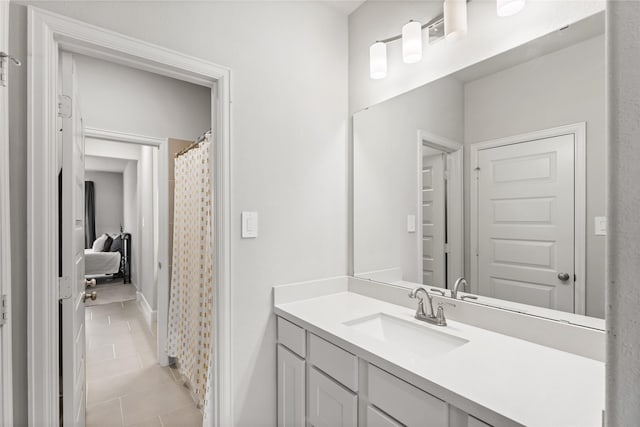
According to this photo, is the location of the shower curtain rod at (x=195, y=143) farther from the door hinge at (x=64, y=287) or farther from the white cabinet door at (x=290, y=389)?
the white cabinet door at (x=290, y=389)

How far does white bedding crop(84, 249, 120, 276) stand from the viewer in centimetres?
555

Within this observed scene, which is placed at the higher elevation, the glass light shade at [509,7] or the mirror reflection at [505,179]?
the glass light shade at [509,7]

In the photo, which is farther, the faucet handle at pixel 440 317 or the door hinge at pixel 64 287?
the faucet handle at pixel 440 317

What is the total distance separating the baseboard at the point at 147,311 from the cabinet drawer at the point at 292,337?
277cm

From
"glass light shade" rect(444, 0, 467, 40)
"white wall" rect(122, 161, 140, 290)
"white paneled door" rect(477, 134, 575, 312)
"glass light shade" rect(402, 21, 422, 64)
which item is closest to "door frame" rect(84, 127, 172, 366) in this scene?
"glass light shade" rect(402, 21, 422, 64)

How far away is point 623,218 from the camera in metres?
0.36

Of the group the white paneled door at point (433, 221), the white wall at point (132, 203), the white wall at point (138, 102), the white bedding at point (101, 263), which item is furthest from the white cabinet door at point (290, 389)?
the white bedding at point (101, 263)

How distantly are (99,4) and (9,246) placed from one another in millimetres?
985

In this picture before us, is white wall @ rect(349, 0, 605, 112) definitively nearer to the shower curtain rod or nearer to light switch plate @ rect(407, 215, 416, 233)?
light switch plate @ rect(407, 215, 416, 233)

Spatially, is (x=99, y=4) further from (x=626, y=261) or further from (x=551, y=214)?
(x=551, y=214)

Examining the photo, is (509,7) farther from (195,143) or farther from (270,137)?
(195,143)

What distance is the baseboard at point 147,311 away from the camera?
3832mm

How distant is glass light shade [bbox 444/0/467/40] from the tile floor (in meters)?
2.64

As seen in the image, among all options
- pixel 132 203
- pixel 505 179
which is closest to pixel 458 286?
pixel 505 179
